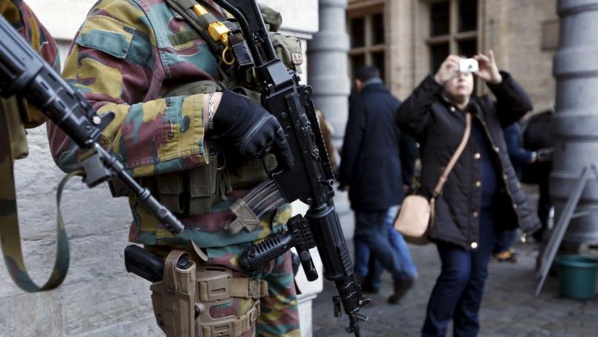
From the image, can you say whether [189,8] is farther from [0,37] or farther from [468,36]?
[468,36]

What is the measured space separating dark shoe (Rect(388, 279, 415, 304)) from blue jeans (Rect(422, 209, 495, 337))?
41.0 inches

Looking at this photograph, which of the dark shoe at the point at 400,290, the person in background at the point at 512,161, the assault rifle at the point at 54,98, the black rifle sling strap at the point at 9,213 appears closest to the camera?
the assault rifle at the point at 54,98

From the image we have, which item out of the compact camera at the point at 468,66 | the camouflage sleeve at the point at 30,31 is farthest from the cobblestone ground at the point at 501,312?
the camouflage sleeve at the point at 30,31

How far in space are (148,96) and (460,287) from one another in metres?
2.08

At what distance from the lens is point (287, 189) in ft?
5.46

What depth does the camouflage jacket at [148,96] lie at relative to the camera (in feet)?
4.67

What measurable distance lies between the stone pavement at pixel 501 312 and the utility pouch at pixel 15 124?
8.49ft

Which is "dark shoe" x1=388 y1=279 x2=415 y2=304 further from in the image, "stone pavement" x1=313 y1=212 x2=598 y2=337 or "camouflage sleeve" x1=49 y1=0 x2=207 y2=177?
"camouflage sleeve" x1=49 y1=0 x2=207 y2=177

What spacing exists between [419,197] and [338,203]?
3477 millimetres

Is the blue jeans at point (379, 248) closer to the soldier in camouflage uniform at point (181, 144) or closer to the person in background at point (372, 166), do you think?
the person in background at point (372, 166)

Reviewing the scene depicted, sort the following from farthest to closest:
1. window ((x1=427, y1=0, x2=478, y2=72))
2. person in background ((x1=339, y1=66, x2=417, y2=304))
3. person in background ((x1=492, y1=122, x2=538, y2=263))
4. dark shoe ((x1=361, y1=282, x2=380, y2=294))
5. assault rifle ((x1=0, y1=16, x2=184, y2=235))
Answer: window ((x1=427, y1=0, x2=478, y2=72)), person in background ((x1=492, y1=122, x2=538, y2=263)), dark shoe ((x1=361, y1=282, x2=380, y2=294)), person in background ((x1=339, y1=66, x2=417, y2=304)), assault rifle ((x1=0, y1=16, x2=184, y2=235))

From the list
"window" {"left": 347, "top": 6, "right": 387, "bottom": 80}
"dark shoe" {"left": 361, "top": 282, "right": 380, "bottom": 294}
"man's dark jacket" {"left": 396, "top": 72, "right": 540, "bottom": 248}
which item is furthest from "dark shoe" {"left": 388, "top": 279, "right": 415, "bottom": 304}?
"window" {"left": 347, "top": 6, "right": 387, "bottom": 80}

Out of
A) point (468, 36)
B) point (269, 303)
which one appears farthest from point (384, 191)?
point (468, 36)

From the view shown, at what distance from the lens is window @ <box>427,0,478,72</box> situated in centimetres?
902
